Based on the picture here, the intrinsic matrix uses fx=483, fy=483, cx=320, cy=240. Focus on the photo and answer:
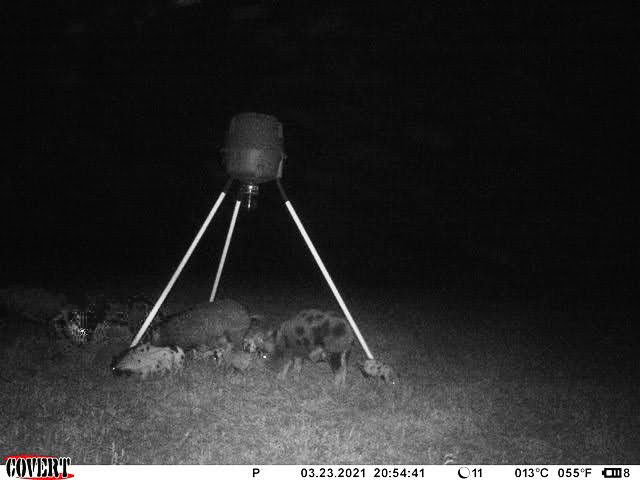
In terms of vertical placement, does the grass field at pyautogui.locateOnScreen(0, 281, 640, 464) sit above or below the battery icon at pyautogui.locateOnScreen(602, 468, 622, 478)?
above

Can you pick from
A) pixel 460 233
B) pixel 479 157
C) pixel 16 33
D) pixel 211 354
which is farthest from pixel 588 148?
pixel 16 33

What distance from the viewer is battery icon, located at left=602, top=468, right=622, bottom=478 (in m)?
4.73

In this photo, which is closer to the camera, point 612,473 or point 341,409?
point 612,473

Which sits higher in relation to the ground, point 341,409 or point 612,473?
point 341,409

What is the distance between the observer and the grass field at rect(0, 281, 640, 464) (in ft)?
15.9

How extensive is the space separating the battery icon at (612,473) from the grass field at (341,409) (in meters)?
0.20

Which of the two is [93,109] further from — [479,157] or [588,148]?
[588,148]

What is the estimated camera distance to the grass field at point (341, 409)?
190 inches

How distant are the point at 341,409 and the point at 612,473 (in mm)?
2836

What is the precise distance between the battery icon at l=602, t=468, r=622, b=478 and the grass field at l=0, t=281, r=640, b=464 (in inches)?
7.7

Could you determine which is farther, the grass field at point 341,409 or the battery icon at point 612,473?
the grass field at point 341,409

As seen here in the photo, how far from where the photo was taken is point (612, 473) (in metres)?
4.76

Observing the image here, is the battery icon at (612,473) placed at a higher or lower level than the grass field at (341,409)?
lower

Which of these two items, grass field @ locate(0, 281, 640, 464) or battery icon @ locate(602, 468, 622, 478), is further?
grass field @ locate(0, 281, 640, 464)
